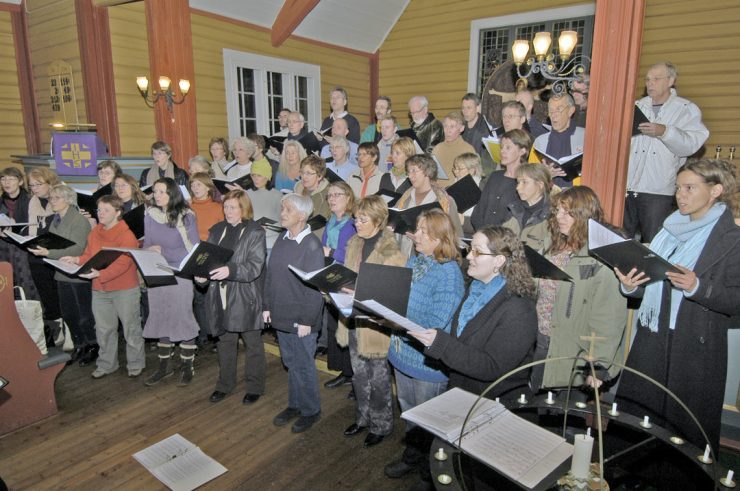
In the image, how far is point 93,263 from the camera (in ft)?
12.8

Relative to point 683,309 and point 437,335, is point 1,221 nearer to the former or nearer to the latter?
point 437,335

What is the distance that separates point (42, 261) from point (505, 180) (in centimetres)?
478

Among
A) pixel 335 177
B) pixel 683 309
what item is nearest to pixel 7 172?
pixel 335 177

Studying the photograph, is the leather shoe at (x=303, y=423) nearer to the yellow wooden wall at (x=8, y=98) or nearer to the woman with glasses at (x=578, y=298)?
the woman with glasses at (x=578, y=298)

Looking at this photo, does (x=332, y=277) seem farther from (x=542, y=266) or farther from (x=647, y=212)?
(x=647, y=212)

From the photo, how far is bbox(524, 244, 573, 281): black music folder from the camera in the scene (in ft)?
7.90

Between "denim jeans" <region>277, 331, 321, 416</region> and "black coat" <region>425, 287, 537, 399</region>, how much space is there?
1465 millimetres

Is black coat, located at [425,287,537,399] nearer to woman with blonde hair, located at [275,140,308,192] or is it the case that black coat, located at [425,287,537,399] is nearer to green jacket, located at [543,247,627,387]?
green jacket, located at [543,247,627,387]

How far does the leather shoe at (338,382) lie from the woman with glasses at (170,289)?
126cm

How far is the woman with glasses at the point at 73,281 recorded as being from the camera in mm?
4445

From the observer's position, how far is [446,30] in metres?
9.38

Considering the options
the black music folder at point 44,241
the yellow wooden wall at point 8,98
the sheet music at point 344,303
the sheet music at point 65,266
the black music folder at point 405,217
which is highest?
the yellow wooden wall at point 8,98

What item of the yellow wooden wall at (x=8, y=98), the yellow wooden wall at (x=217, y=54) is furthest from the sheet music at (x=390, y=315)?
the yellow wooden wall at (x=8, y=98)

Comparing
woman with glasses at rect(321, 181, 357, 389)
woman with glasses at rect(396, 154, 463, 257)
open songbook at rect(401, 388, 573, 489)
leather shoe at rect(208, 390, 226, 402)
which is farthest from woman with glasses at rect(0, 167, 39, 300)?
open songbook at rect(401, 388, 573, 489)
